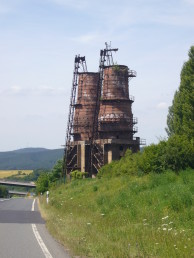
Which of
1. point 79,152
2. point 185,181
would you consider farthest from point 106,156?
point 185,181

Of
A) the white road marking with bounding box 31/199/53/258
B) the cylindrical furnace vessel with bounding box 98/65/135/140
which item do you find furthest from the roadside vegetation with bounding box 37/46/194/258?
the cylindrical furnace vessel with bounding box 98/65/135/140

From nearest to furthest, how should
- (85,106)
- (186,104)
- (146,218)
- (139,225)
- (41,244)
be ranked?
(41,244)
(139,225)
(146,218)
(186,104)
(85,106)

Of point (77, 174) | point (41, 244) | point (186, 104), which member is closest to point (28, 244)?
point (41, 244)

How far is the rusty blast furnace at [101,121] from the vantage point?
70.1m

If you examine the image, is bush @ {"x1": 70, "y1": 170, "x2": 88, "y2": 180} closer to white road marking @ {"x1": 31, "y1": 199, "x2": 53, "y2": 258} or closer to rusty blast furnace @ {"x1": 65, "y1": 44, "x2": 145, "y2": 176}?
rusty blast furnace @ {"x1": 65, "y1": 44, "x2": 145, "y2": 176}

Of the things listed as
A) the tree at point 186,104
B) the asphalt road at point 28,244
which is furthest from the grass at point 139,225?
the tree at point 186,104

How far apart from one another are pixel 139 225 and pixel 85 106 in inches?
2445

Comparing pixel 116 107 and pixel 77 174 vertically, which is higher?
pixel 116 107

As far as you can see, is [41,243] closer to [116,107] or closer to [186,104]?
[186,104]

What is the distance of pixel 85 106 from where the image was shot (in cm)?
7631

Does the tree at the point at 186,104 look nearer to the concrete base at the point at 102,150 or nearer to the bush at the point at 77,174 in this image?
the concrete base at the point at 102,150

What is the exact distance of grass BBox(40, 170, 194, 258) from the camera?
10966 mm

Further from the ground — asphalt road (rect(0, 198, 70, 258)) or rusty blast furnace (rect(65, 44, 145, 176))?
rusty blast furnace (rect(65, 44, 145, 176))

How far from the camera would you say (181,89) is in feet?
134
